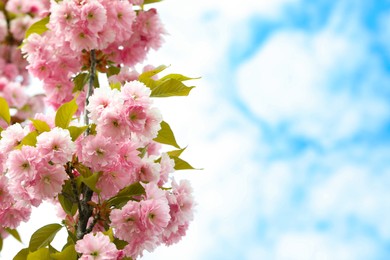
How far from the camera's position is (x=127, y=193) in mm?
2633

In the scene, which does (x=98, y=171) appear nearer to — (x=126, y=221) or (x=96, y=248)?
(x=126, y=221)

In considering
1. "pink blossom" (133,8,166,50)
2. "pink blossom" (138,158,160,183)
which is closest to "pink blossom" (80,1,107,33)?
"pink blossom" (133,8,166,50)

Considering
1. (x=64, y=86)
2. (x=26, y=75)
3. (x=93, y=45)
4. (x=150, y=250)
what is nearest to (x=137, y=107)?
(x=150, y=250)

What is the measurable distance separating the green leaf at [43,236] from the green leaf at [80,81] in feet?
3.18

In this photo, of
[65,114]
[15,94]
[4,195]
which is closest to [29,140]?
[65,114]

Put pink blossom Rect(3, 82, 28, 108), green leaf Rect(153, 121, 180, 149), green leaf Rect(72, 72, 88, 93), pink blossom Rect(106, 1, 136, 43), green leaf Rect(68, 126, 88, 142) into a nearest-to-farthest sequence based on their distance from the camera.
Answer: green leaf Rect(68, 126, 88, 142) → green leaf Rect(153, 121, 180, 149) → pink blossom Rect(106, 1, 136, 43) → green leaf Rect(72, 72, 88, 93) → pink blossom Rect(3, 82, 28, 108)

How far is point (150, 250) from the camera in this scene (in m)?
2.54

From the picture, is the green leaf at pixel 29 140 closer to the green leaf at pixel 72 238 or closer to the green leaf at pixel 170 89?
the green leaf at pixel 72 238

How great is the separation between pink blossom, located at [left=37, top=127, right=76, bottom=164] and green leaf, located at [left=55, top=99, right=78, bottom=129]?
0.62ft

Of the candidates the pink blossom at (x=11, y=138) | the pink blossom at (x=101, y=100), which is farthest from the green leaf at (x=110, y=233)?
the pink blossom at (x=11, y=138)

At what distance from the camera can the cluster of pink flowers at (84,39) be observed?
3125 mm

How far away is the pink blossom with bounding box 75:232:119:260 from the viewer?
92.1 inches

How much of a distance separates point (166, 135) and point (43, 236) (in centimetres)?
79

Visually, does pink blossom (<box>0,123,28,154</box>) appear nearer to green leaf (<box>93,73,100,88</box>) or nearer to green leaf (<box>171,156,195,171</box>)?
green leaf (<box>171,156,195,171</box>)
